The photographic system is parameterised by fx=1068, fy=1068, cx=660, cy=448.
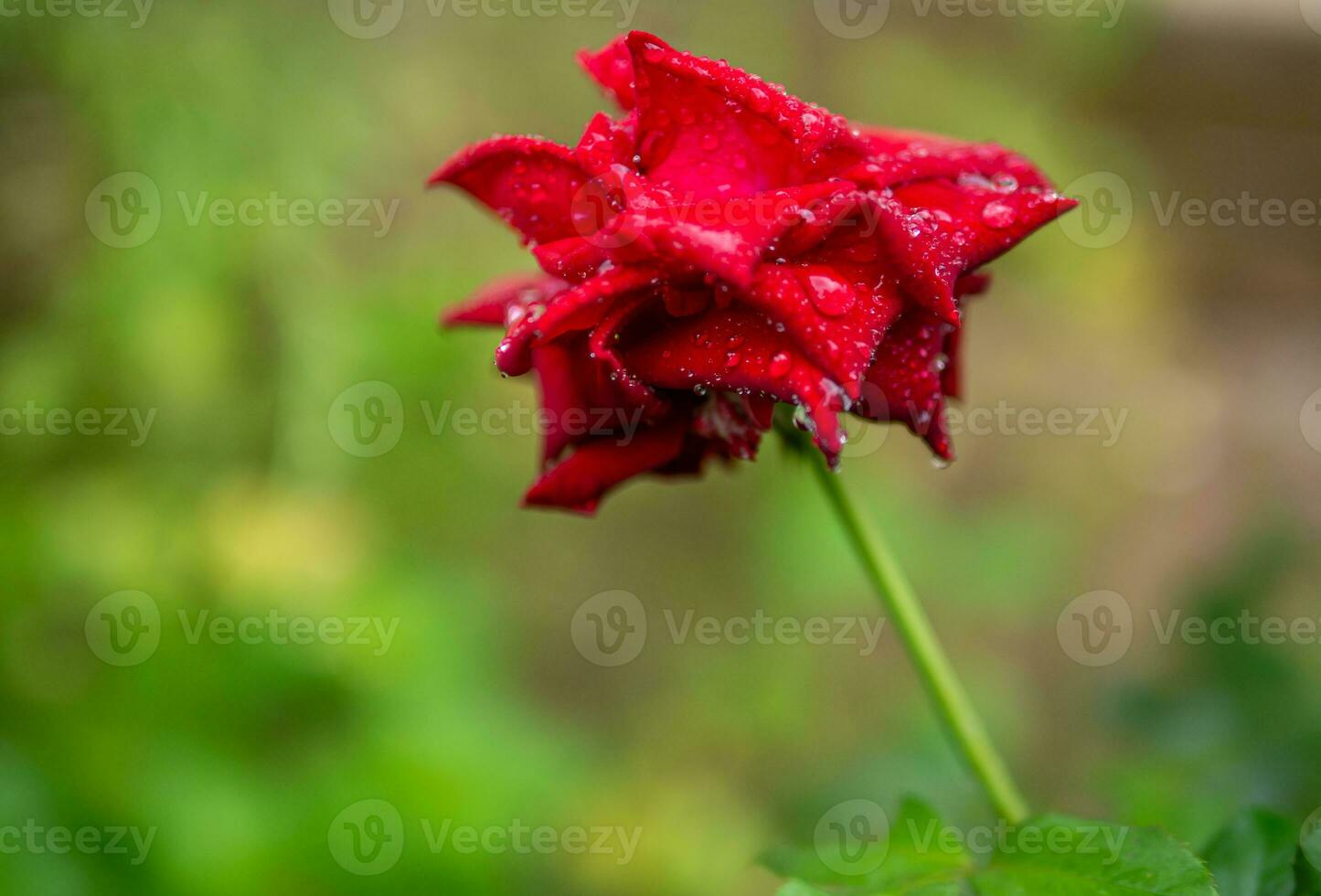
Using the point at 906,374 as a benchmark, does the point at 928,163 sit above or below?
above

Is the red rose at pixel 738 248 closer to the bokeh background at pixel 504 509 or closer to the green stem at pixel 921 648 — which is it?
the green stem at pixel 921 648

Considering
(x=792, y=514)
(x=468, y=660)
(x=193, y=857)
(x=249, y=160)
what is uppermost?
(x=249, y=160)

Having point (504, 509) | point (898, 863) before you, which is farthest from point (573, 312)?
point (504, 509)

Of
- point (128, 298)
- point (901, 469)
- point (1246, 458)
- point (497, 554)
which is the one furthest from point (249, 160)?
point (1246, 458)

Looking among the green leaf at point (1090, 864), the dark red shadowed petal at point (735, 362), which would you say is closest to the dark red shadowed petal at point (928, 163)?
the dark red shadowed petal at point (735, 362)

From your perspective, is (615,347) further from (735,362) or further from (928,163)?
(928,163)

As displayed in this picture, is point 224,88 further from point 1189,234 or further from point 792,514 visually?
point 1189,234
